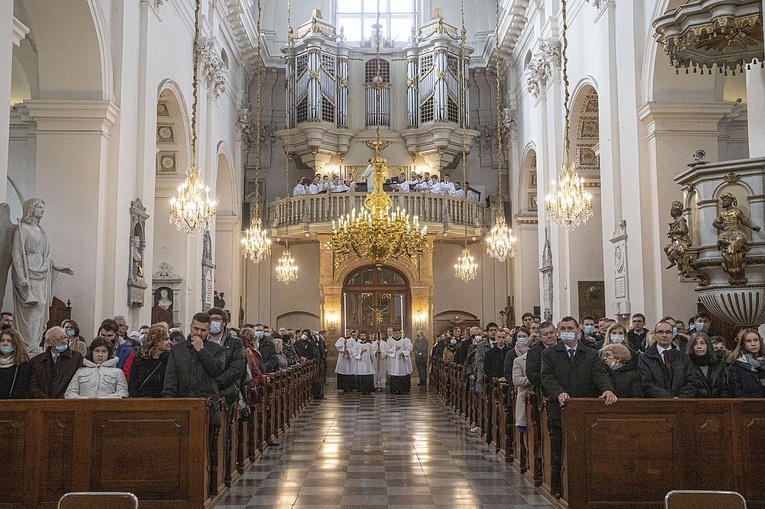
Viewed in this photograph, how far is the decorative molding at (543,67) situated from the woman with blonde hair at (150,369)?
14173mm

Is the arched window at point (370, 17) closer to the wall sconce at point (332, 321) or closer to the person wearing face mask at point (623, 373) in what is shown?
the wall sconce at point (332, 321)

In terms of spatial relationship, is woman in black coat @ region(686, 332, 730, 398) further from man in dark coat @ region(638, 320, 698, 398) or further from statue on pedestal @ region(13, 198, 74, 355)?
statue on pedestal @ region(13, 198, 74, 355)

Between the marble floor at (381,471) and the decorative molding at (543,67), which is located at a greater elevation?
the decorative molding at (543,67)

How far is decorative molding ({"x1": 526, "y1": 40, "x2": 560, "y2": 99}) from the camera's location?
19.3 meters

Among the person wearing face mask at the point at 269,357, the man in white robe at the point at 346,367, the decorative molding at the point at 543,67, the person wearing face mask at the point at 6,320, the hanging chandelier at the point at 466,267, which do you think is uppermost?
the decorative molding at the point at 543,67

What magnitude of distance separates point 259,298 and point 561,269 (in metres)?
11.9

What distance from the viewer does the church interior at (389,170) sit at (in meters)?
9.80

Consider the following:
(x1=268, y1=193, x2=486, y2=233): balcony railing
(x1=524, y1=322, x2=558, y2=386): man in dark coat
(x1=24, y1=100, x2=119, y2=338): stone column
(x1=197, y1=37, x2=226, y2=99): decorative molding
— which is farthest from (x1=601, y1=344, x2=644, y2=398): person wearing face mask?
(x1=268, y1=193, x2=486, y2=233): balcony railing

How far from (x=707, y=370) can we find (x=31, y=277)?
8275 millimetres

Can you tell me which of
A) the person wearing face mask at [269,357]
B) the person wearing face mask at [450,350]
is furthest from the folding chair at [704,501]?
the person wearing face mask at [450,350]

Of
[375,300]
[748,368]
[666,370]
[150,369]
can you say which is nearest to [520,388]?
[666,370]

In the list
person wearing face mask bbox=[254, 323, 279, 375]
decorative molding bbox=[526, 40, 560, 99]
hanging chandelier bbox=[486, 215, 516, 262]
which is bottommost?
person wearing face mask bbox=[254, 323, 279, 375]

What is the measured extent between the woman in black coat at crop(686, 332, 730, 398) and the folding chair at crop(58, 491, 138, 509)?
18.9 feet

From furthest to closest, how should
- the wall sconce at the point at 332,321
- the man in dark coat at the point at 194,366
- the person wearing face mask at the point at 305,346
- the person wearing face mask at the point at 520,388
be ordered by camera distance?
the wall sconce at the point at 332,321 < the person wearing face mask at the point at 305,346 < the person wearing face mask at the point at 520,388 < the man in dark coat at the point at 194,366
